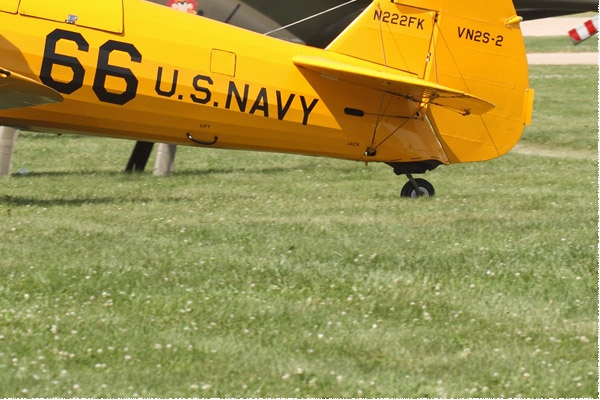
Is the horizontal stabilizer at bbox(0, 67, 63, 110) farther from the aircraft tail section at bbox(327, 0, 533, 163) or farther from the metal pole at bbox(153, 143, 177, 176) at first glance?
the metal pole at bbox(153, 143, 177, 176)

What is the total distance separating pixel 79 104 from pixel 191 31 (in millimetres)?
1423

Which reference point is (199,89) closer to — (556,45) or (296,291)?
(296,291)

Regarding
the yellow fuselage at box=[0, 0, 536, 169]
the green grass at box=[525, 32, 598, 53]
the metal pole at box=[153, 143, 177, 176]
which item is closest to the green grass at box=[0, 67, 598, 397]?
the yellow fuselage at box=[0, 0, 536, 169]

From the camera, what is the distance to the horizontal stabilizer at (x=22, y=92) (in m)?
9.30

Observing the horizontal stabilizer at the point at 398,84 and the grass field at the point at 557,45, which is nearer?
the horizontal stabilizer at the point at 398,84

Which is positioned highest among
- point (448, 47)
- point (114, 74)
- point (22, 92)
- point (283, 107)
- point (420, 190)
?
point (448, 47)

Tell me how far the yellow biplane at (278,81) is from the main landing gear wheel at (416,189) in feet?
0.09

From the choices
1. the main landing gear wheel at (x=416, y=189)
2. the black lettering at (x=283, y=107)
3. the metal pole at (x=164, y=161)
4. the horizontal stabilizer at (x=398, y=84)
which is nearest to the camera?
the horizontal stabilizer at (x=398, y=84)

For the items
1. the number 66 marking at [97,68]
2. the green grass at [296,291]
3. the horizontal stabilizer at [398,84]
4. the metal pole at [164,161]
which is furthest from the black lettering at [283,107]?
the metal pole at [164,161]

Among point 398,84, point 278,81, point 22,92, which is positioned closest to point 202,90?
point 278,81

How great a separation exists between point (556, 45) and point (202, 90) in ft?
81.5

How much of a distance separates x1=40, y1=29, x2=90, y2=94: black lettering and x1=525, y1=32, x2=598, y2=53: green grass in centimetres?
2401

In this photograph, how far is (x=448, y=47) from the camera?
1155 cm

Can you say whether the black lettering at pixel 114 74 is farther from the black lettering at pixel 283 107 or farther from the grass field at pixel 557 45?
the grass field at pixel 557 45
